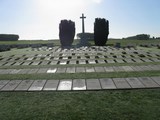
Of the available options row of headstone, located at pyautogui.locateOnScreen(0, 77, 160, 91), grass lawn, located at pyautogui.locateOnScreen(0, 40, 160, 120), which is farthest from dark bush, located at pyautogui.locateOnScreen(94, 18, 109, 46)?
grass lawn, located at pyautogui.locateOnScreen(0, 40, 160, 120)

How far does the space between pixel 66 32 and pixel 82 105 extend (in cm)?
2690

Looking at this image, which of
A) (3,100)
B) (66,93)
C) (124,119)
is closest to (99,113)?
(124,119)

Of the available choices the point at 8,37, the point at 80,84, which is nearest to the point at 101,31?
the point at 80,84

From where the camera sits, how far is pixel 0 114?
3975mm

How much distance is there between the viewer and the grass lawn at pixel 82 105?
382cm

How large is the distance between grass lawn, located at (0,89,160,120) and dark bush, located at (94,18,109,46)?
27197 millimetres

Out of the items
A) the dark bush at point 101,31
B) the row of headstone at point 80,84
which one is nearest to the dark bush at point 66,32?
the dark bush at point 101,31

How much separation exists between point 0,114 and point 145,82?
398 centimetres

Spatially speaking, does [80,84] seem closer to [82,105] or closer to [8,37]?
[82,105]

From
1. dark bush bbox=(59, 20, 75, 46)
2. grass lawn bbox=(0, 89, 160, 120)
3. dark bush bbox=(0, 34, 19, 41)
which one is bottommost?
dark bush bbox=(0, 34, 19, 41)

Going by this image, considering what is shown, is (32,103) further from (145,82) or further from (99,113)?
(145,82)

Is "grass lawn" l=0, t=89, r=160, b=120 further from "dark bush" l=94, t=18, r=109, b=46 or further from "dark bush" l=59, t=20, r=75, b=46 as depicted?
"dark bush" l=94, t=18, r=109, b=46

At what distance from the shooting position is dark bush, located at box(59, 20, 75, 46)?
30734 millimetres

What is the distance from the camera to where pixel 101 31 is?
3219 centimetres
